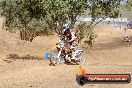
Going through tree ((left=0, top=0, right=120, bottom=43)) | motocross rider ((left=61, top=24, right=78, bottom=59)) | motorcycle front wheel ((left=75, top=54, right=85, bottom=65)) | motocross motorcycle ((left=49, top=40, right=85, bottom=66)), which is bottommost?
motorcycle front wheel ((left=75, top=54, right=85, bottom=65))

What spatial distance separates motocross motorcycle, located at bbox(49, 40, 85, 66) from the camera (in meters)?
20.0

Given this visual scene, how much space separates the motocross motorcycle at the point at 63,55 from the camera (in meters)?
20.0

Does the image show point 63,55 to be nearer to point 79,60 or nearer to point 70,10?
point 79,60

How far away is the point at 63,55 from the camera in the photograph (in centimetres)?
2036

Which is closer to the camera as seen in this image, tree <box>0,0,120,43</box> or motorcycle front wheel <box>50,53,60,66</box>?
motorcycle front wheel <box>50,53,60,66</box>

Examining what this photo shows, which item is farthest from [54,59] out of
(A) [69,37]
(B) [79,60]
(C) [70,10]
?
(C) [70,10]

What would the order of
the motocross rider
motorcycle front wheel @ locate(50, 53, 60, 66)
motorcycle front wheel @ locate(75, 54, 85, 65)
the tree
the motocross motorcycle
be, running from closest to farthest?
the motocross rider, the motocross motorcycle, motorcycle front wheel @ locate(50, 53, 60, 66), motorcycle front wheel @ locate(75, 54, 85, 65), the tree

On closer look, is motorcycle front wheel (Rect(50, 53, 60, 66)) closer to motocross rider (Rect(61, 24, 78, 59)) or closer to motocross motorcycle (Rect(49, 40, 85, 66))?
motocross motorcycle (Rect(49, 40, 85, 66))

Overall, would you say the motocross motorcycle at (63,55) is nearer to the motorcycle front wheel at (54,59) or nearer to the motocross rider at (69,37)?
the motorcycle front wheel at (54,59)

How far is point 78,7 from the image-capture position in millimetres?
23734

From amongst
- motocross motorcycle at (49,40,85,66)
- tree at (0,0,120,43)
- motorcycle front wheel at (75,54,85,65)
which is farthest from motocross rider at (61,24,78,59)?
tree at (0,0,120,43)

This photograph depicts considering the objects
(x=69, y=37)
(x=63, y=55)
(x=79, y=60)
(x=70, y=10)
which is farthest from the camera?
(x=70, y=10)

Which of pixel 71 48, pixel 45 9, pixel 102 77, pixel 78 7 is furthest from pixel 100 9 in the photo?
pixel 102 77

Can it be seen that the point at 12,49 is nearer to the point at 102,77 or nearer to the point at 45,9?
the point at 45,9
